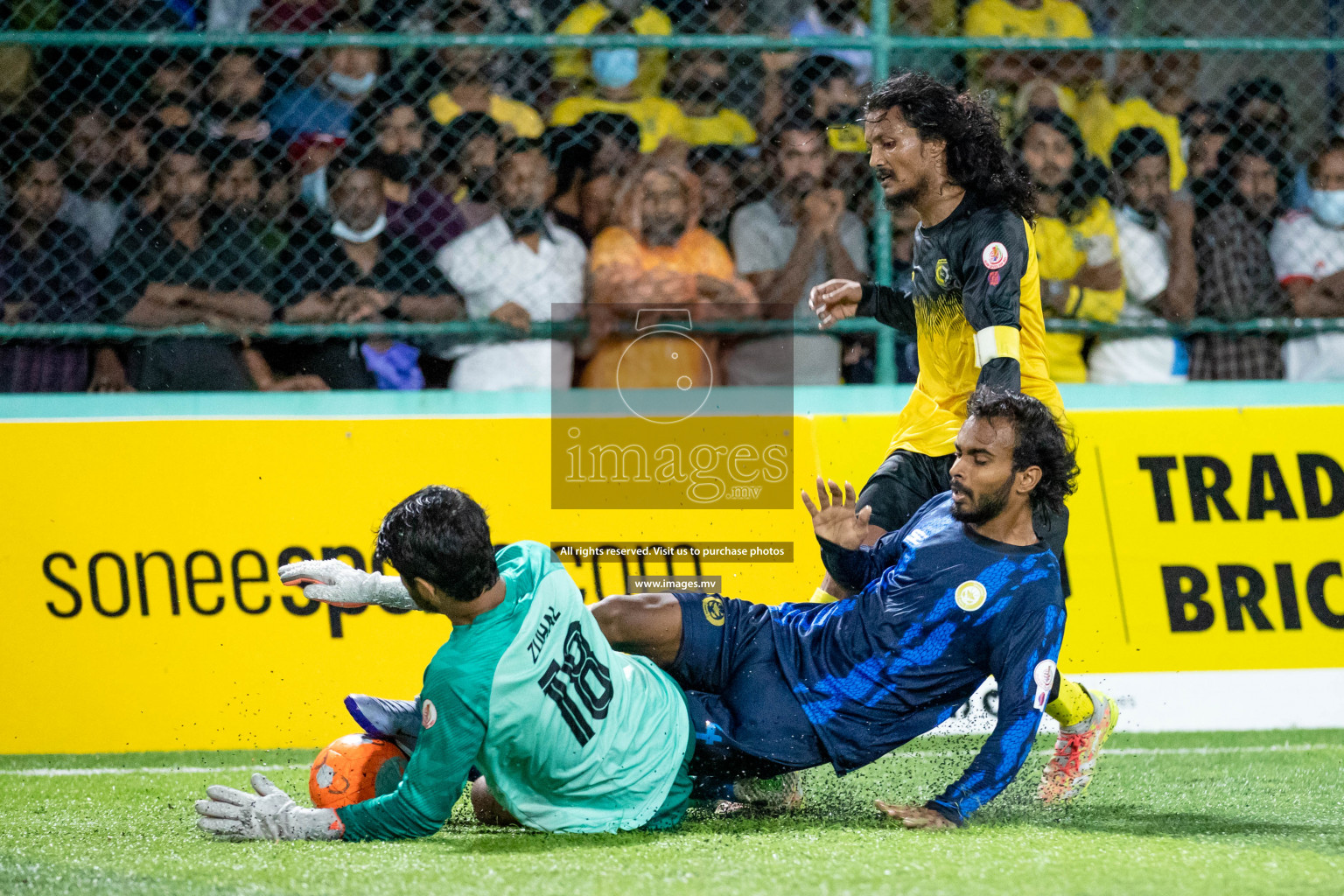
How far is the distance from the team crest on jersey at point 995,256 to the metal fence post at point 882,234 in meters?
1.93

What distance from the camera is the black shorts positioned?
418 centimetres

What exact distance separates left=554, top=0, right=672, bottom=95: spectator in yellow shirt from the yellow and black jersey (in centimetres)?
298

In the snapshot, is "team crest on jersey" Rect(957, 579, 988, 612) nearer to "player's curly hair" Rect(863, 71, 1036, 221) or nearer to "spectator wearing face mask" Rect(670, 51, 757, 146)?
"player's curly hair" Rect(863, 71, 1036, 221)

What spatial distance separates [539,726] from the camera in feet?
11.0

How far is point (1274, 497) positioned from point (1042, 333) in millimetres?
1895

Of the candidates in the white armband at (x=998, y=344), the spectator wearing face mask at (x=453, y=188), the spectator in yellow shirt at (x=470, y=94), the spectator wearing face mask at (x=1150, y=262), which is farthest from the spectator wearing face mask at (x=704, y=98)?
the white armband at (x=998, y=344)

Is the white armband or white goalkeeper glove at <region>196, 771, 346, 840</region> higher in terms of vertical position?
the white armband

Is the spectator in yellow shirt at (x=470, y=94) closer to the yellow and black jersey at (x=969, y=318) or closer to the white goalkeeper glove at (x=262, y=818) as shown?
the yellow and black jersey at (x=969, y=318)

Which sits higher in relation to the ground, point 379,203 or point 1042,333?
point 379,203

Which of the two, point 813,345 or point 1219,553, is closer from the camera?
point 1219,553

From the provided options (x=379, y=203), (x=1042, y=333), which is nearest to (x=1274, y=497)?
(x=1042, y=333)

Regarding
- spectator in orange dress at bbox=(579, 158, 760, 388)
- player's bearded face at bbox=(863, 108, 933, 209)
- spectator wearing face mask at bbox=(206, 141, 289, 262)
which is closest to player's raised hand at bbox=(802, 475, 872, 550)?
player's bearded face at bbox=(863, 108, 933, 209)

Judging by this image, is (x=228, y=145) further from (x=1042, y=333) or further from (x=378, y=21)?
A: (x=1042, y=333)

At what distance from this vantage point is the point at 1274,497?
5.55 m
